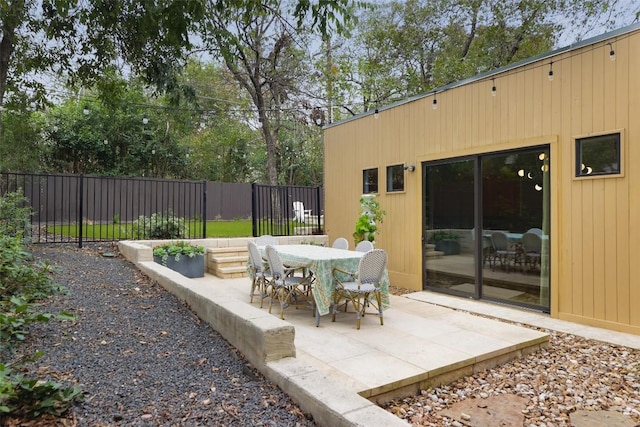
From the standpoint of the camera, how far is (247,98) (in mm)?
16750

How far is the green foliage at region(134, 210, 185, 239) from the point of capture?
827 centimetres

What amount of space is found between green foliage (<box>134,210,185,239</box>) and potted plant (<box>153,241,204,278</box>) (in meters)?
0.87

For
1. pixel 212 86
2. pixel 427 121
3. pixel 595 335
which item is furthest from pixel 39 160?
pixel 595 335

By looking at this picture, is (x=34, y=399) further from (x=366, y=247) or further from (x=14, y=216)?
(x=14, y=216)

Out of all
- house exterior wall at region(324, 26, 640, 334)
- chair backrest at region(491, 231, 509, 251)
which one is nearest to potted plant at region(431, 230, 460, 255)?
chair backrest at region(491, 231, 509, 251)

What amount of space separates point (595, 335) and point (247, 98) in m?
15.1

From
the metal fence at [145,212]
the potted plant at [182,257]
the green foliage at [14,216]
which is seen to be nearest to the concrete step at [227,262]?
the potted plant at [182,257]

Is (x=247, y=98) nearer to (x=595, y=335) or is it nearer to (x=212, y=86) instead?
(x=212, y=86)

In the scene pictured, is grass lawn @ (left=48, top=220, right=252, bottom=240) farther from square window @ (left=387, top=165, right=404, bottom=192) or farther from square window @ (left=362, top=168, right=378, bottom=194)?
square window @ (left=387, top=165, right=404, bottom=192)

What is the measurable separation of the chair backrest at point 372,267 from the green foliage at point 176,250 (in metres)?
4.01

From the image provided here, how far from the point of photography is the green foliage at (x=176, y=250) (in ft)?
22.9

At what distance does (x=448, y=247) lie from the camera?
19.9 ft

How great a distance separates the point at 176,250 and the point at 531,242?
5.50m

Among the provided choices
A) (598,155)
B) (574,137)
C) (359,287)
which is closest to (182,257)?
(359,287)
